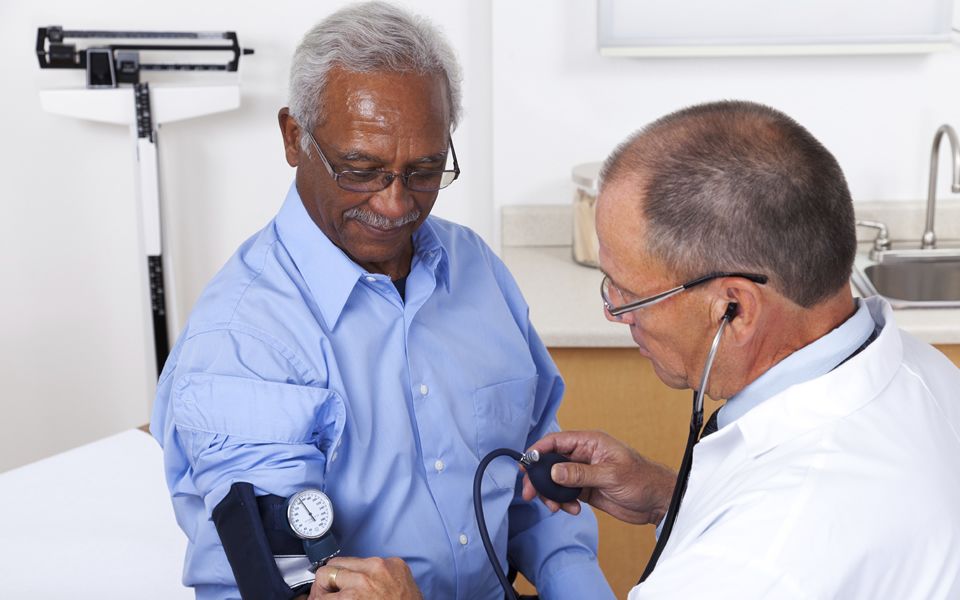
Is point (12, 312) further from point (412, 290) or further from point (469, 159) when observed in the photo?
point (412, 290)

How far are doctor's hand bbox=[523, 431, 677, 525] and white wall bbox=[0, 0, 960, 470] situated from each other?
139cm

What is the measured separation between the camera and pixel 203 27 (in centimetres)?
285

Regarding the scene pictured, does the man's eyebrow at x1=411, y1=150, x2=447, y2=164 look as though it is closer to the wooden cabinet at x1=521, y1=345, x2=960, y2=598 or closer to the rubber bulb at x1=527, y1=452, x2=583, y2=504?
the rubber bulb at x1=527, y1=452, x2=583, y2=504

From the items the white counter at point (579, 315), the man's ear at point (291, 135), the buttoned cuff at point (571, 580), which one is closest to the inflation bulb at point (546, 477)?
the buttoned cuff at point (571, 580)

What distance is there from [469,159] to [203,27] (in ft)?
2.69

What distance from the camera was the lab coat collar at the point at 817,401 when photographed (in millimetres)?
1012

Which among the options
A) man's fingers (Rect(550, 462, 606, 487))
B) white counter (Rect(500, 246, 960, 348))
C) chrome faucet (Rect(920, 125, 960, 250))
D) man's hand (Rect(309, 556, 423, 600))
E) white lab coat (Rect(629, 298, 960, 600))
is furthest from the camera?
chrome faucet (Rect(920, 125, 960, 250))

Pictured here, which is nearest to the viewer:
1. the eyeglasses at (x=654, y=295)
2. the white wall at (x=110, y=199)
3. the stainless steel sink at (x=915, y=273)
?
the eyeglasses at (x=654, y=295)

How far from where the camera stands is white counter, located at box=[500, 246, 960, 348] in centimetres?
216

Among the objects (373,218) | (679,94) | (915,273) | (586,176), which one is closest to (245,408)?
(373,218)

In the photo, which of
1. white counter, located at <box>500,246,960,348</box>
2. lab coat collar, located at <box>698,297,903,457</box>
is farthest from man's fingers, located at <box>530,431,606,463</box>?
white counter, located at <box>500,246,960,348</box>

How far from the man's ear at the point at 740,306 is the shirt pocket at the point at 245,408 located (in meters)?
0.49

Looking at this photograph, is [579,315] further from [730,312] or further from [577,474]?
[730,312]

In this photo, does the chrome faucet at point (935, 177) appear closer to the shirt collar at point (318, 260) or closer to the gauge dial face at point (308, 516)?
the shirt collar at point (318, 260)
